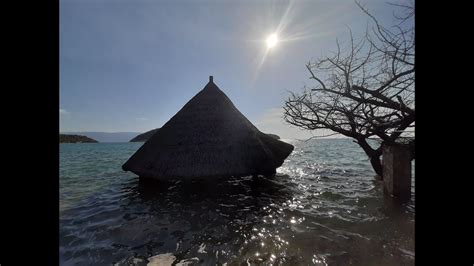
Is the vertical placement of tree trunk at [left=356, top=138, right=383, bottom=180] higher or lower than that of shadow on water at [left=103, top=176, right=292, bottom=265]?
higher

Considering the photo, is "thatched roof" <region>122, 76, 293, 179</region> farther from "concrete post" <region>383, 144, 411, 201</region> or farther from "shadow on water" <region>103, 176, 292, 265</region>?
"concrete post" <region>383, 144, 411, 201</region>

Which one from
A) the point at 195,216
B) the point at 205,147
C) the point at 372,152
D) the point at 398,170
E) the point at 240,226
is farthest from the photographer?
the point at 372,152

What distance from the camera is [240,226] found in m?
4.77

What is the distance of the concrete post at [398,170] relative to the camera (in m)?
5.84

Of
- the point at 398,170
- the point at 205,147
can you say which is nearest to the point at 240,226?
the point at 205,147

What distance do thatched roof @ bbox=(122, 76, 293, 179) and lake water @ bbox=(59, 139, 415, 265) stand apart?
3.11 ft

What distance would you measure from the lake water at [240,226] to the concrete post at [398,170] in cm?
42

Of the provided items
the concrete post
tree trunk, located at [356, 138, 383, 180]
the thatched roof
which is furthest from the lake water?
the thatched roof

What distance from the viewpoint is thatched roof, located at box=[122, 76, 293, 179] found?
23.2ft

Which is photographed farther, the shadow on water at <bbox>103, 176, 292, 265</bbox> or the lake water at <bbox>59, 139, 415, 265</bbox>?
the shadow on water at <bbox>103, 176, 292, 265</bbox>

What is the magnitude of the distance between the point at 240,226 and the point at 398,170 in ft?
15.9

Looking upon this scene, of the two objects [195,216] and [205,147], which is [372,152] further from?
[195,216]

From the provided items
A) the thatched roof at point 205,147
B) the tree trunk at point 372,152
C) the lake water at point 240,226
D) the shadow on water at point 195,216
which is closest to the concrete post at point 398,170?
the lake water at point 240,226
